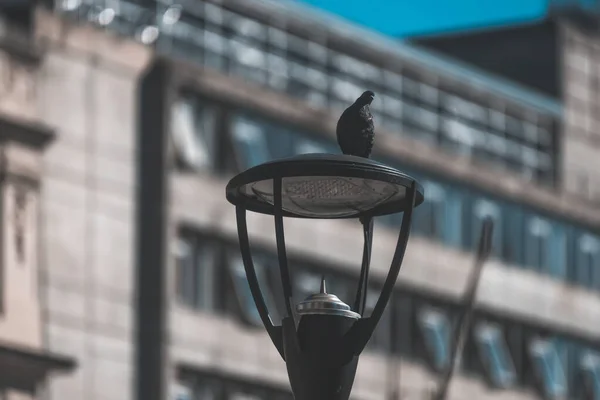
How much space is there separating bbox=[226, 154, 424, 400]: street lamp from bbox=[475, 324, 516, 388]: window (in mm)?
44007

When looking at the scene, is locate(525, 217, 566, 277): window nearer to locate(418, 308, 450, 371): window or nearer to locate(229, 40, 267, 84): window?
locate(418, 308, 450, 371): window

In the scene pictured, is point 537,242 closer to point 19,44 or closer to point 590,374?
point 590,374

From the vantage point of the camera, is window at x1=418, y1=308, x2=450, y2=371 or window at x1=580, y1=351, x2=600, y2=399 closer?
window at x1=418, y1=308, x2=450, y2=371

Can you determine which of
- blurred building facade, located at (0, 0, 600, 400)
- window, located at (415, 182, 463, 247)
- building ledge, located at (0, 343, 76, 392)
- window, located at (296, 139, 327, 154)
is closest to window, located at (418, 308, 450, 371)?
blurred building facade, located at (0, 0, 600, 400)

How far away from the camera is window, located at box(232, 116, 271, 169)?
4947 centimetres

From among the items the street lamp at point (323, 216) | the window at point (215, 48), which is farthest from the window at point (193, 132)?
the street lamp at point (323, 216)

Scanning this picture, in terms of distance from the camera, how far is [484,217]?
182ft

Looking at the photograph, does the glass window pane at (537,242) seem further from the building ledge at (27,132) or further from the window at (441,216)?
the building ledge at (27,132)

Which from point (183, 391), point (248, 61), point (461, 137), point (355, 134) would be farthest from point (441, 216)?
point (355, 134)

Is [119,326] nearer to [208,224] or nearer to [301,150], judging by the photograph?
[208,224]

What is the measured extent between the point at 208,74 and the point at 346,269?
220 inches

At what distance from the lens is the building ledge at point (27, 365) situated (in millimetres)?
43219

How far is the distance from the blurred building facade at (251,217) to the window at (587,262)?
71mm

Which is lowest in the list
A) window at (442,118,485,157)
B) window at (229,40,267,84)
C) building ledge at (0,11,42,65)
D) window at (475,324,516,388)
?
window at (475,324,516,388)
